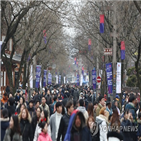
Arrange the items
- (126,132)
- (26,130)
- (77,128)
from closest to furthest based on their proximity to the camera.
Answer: (77,128) → (26,130) → (126,132)

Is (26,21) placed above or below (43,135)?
above

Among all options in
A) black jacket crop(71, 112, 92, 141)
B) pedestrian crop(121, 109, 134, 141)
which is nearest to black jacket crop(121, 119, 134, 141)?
pedestrian crop(121, 109, 134, 141)

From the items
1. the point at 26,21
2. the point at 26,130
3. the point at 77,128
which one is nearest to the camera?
the point at 77,128

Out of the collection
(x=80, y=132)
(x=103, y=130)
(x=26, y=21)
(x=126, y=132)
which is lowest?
(x=126, y=132)

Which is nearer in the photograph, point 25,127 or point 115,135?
point 115,135

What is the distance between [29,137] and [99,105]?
3848 millimetres

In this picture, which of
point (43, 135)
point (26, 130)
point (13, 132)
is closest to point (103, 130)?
point (43, 135)

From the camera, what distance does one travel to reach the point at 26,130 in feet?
29.8

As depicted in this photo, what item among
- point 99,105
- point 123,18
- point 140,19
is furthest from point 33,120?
point 140,19

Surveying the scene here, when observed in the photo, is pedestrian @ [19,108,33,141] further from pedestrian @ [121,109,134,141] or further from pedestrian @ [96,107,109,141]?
pedestrian @ [121,109,134,141]

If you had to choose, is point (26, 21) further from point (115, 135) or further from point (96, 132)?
point (115, 135)

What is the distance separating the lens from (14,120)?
26.1ft

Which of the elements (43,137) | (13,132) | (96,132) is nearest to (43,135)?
(43,137)

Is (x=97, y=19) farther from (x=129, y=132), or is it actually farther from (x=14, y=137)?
→ (x=14, y=137)
